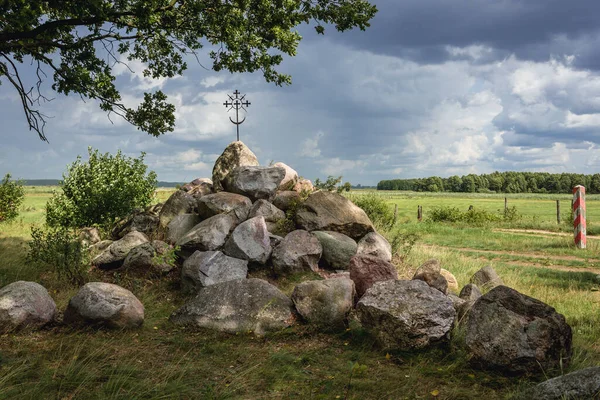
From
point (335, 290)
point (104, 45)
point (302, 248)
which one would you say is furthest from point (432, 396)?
point (104, 45)

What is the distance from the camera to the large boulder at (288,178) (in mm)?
13648

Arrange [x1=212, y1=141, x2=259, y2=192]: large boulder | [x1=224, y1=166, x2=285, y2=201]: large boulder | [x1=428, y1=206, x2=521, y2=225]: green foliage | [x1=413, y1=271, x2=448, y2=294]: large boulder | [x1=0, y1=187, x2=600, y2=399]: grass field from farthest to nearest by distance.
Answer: [x1=428, y1=206, x2=521, y2=225]: green foliage < [x1=212, y1=141, x2=259, y2=192]: large boulder < [x1=224, y1=166, x2=285, y2=201]: large boulder < [x1=413, y1=271, x2=448, y2=294]: large boulder < [x1=0, y1=187, x2=600, y2=399]: grass field

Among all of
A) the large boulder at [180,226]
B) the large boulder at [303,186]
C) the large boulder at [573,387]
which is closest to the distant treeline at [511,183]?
the large boulder at [303,186]

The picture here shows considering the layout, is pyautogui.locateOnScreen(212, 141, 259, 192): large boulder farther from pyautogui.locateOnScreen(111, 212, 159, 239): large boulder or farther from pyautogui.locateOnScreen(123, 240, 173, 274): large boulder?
pyautogui.locateOnScreen(123, 240, 173, 274): large boulder

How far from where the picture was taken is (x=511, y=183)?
122 metres

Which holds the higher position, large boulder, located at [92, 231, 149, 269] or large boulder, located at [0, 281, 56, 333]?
large boulder, located at [92, 231, 149, 269]

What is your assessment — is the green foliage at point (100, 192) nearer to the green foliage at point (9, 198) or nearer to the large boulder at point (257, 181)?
the large boulder at point (257, 181)

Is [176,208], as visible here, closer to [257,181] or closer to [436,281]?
[257,181]

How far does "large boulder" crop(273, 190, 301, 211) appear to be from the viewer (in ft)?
41.4

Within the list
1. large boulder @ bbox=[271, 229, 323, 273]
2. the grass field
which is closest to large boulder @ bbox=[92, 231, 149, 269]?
the grass field

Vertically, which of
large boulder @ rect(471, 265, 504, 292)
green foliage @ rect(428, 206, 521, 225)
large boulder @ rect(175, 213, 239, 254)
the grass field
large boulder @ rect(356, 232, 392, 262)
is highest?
large boulder @ rect(175, 213, 239, 254)

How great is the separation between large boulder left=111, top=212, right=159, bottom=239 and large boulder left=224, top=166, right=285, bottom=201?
9.14 feet

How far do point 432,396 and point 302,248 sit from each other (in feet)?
17.9

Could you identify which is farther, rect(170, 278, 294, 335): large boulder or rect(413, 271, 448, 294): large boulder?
rect(413, 271, 448, 294): large boulder
